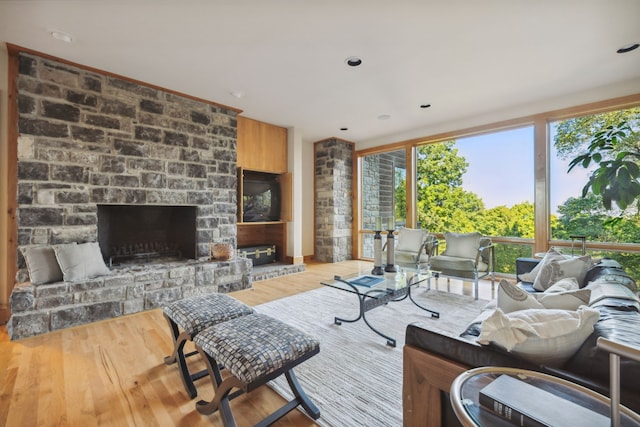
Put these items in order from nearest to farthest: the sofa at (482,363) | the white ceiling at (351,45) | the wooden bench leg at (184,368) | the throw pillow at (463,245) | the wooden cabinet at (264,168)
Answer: the sofa at (482,363) → the wooden bench leg at (184,368) → the white ceiling at (351,45) → the throw pillow at (463,245) → the wooden cabinet at (264,168)

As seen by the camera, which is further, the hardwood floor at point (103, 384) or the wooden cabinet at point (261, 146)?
the wooden cabinet at point (261, 146)

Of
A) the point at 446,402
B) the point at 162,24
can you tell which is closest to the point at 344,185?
the point at 162,24

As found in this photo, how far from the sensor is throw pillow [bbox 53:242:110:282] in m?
2.68

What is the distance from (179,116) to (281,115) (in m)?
1.52

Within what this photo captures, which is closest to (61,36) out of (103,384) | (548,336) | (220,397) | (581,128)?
(103,384)

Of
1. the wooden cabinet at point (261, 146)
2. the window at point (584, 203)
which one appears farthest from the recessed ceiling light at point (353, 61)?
the window at point (584, 203)

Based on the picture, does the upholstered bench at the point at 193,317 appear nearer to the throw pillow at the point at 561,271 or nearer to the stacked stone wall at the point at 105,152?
the stacked stone wall at the point at 105,152

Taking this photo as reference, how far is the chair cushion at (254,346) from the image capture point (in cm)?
127

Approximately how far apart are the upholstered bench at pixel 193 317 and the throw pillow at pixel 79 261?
1.48 meters

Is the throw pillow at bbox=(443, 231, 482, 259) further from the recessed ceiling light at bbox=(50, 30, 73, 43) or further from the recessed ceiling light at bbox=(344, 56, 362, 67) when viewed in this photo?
the recessed ceiling light at bbox=(50, 30, 73, 43)

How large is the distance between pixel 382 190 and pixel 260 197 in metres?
2.57

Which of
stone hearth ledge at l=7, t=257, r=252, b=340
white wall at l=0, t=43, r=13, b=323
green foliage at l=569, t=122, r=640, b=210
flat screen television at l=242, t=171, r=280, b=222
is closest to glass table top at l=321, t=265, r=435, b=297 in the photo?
stone hearth ledge at l=7, t=257, r=252, b=340

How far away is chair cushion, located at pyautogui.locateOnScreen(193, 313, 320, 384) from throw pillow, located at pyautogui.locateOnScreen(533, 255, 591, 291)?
2.15 metres

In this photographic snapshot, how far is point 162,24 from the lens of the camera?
227 centimetres
